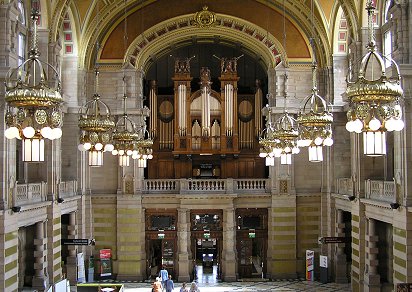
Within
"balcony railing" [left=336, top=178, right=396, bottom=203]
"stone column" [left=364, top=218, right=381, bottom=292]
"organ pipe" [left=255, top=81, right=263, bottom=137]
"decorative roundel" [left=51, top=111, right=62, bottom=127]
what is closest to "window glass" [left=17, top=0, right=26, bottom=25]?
"decorative roundel" [left=51, top=111, right=62, bottom=127]

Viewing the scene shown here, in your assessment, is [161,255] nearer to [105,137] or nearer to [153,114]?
[153,114]

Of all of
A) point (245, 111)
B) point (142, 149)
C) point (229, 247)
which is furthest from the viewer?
point (245, 111)

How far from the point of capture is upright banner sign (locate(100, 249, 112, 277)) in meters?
29.2

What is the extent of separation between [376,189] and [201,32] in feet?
40.5

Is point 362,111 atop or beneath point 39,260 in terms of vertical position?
atop

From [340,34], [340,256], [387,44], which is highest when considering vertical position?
[340,34]

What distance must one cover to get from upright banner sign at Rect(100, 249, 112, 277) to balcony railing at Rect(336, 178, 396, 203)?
427 inches

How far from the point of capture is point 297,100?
3005 cm

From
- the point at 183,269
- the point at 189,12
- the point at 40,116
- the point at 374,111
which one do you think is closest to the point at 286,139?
the point at 374,111

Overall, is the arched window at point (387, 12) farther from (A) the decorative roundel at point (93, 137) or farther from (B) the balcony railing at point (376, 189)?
(A) the decorative roundel at point (93, 137)

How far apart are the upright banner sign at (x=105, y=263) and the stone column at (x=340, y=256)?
10215 millimetres

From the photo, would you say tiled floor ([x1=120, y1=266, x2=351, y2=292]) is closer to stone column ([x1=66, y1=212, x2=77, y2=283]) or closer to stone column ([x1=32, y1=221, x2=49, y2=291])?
stone column ([x1=66, y1=212, x2=77, y2=283])

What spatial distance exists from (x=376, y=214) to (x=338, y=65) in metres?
8.56

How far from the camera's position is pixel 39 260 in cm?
2338
